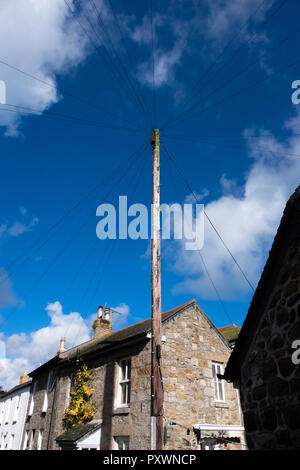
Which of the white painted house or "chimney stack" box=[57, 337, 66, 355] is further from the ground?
"chimney stack" box=[57, 337, 66, 355]

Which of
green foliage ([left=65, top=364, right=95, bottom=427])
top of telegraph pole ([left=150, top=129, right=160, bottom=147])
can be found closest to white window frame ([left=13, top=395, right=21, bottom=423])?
green foliage ([left=65, top=364, right=95, bottom=427])

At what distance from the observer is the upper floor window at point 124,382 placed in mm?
14420

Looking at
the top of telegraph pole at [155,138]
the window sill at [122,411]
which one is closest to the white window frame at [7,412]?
the window sill at [122,411]

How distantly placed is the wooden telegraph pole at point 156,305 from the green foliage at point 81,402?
8812 millimetres

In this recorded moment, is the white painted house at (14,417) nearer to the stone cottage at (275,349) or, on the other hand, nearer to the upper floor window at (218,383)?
the upper floor window at (218,383)

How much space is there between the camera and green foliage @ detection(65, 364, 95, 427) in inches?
630

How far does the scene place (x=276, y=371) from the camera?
5.36 meters

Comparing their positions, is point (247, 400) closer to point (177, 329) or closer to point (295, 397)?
point (295, 397)

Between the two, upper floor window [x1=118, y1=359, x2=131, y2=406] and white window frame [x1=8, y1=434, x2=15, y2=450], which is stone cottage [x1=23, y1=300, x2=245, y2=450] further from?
white window frame [x1=8, y1=434, x2=15, y2=450]

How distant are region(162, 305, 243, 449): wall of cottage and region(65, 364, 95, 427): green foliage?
14.8 ft
